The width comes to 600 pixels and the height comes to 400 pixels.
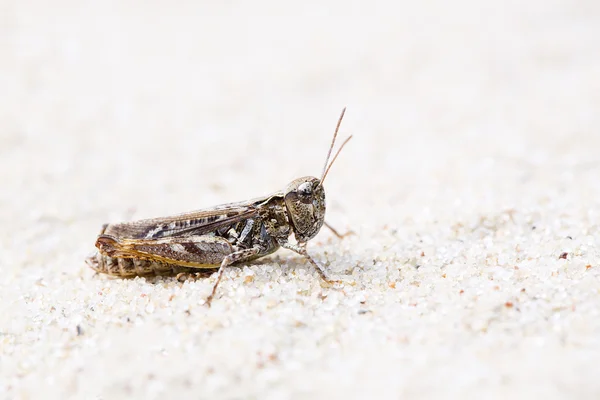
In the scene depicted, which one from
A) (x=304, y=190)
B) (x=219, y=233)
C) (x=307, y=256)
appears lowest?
(x=307, y=256)

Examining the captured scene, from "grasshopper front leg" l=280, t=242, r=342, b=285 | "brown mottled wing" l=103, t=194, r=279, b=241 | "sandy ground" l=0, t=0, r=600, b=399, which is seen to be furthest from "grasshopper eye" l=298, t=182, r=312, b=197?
"sandy ground" l=0, t=0, r=600, b=399

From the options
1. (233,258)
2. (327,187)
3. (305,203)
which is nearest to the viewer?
(233,258)

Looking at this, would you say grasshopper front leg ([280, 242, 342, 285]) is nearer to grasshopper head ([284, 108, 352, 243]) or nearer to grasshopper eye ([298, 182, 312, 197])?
grasshopper head ([284, 108, 352, 243])

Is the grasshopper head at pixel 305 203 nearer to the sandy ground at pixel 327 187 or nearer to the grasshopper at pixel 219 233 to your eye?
the grasshopper at pixel 219 233

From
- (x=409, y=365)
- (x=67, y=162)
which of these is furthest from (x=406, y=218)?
(x=67, y=162)

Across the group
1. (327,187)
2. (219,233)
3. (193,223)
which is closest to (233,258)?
(219,233)

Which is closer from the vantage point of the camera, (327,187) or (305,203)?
(305,203)

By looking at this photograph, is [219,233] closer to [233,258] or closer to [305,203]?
[233,258]

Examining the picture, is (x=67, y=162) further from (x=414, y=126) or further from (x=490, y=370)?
(x=490, y=370)
